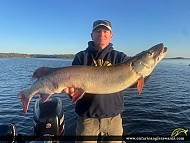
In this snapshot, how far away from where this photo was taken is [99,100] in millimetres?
3488

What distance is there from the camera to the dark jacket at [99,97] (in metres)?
3.49

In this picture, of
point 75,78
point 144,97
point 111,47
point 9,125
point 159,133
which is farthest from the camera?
point 144,97

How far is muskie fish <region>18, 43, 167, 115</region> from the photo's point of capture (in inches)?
133

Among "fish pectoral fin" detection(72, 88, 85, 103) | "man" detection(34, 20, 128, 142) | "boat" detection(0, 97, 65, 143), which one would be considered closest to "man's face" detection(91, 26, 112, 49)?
"man" detection(34, 20, 128, 142)

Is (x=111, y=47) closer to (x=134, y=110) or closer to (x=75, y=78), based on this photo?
(x=75, y=78)

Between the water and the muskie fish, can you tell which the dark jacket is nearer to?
the muskie fish

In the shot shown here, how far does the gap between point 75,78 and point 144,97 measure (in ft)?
35.7

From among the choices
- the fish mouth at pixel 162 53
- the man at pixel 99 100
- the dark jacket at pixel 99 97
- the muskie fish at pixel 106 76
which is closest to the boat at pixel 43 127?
the man at pixel 99 100

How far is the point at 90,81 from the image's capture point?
3387mm

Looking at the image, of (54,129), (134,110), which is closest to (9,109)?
(134,110)

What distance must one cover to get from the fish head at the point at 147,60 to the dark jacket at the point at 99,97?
33 cm

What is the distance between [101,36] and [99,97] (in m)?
0.96

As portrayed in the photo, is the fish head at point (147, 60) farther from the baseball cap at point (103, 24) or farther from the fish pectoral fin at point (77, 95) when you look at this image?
the fish pectoral fin at point (77, 95)

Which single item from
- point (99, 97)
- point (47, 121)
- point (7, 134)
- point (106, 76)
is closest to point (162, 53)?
point (106, 76)
